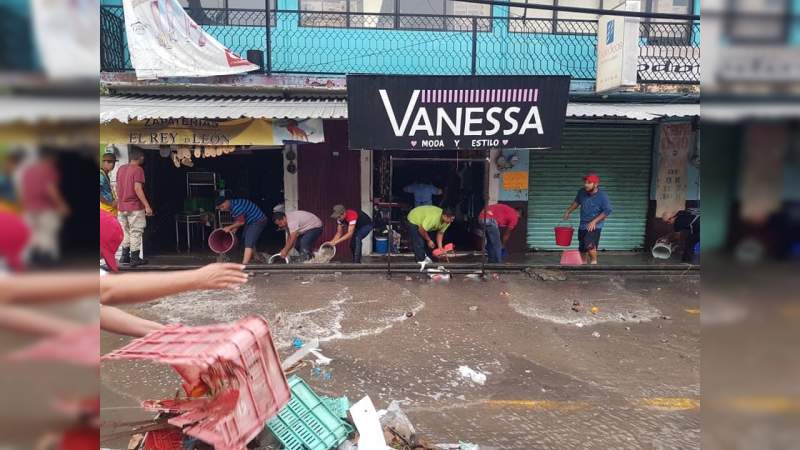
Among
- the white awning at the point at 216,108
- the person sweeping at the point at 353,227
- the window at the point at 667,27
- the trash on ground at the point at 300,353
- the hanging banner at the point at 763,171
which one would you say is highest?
the window at the point at 667,27

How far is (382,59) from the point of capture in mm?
10070

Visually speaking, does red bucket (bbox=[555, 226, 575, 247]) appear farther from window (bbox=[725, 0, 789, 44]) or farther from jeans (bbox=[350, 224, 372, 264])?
window (bbox=[725, 0, 789, 44])

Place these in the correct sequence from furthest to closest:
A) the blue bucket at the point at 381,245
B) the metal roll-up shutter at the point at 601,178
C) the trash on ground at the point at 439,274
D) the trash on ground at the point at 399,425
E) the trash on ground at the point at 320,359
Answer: the metal roll-up shutter at the point at 601,178
the blue bucket at the point at 381,245
the trash on ground at the point at 439,274
the trash on ground at the point at 320,359
the trash on ground at the point at 399,425

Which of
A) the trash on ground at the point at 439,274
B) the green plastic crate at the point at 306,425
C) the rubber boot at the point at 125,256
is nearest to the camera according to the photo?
the green plastic crate at the point at 306,425

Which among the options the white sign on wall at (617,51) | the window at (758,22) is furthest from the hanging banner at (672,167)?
the window at (758,22)

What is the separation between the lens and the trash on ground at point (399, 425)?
361 cm

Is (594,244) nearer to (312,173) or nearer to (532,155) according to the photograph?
(532,155)

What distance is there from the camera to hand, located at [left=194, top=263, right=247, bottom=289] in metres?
2.34

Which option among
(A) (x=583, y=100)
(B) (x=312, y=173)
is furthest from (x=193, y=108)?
(A) (x=583, y=100)

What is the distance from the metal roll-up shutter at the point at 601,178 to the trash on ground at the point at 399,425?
7.74m

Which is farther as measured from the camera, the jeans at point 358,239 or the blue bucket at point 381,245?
the blue bucket at point 381,245

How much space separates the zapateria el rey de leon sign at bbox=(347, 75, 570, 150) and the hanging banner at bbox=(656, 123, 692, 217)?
413 centimetres

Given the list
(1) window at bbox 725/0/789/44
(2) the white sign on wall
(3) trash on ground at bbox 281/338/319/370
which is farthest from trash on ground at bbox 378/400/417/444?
(2) the white sign on wall

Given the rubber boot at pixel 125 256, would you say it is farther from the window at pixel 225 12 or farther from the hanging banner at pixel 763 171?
the hanging banner at pixel 763 171
